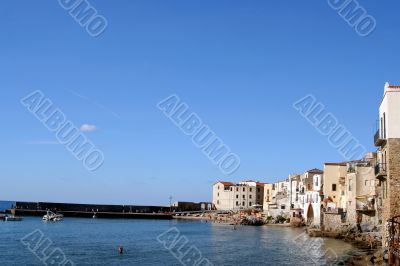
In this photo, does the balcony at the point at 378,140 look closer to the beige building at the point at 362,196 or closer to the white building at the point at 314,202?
the beige building at the point at 362,196

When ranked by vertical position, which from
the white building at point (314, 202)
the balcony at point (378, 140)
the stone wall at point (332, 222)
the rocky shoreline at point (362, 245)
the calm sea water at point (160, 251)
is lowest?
the calm sea water at point (160, 251)

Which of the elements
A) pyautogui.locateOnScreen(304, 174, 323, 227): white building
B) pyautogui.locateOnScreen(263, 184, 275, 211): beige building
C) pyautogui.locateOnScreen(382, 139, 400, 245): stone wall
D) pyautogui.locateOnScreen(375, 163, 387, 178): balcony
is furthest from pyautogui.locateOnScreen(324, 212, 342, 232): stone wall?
pyautogui.locateOnScreen(263, 184, 275, 211): beige building

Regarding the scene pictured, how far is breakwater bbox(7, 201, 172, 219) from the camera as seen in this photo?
132m

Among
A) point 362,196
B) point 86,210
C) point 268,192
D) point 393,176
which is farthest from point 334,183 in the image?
point 86,210

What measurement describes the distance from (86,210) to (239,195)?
4221 centimetres

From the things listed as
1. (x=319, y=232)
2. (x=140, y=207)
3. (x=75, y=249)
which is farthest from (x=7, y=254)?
(x=140, y=207)

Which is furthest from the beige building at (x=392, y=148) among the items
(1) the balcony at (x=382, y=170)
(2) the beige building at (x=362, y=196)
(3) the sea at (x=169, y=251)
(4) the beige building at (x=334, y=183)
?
(4) the beige building at (x=334, y=183)

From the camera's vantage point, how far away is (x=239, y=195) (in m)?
138

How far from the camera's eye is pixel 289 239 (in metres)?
65.8

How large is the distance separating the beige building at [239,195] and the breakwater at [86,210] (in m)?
16.0

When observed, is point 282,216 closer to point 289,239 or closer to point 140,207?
point 289,239

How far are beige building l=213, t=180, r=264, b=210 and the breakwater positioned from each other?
52.5 ft

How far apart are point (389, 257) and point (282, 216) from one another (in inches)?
2822

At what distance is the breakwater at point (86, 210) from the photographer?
432ft
